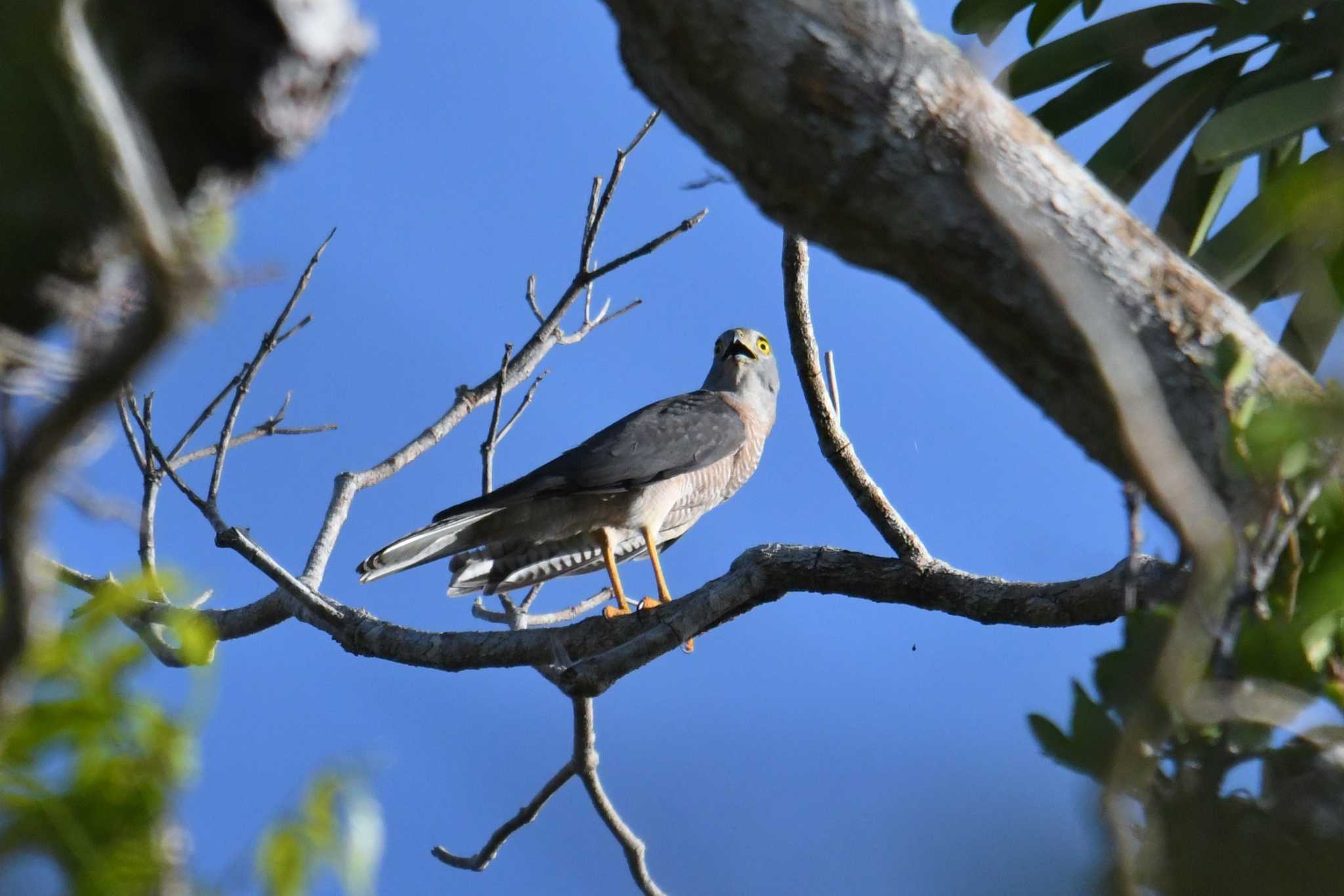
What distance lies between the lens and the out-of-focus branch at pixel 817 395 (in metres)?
3.27

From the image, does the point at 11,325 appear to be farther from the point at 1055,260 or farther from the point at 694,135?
the point at 1055,260

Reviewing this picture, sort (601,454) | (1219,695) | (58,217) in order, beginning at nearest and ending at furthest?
(58,217) → (1219,695) → (601,454)

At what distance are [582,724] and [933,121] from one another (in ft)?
7.32

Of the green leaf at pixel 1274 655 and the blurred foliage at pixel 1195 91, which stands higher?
the blurred foliage at pixel 1195 91

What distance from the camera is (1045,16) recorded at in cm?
335

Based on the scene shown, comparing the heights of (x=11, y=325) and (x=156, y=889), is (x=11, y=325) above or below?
above

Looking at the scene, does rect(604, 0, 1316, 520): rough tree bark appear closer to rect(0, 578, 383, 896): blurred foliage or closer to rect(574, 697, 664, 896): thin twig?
rect(0, 578, 383, 896): blurred foliage

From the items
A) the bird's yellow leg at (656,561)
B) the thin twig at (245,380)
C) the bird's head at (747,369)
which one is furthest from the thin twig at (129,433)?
the bird's head at (747,369)

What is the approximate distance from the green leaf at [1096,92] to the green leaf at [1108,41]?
60 mm

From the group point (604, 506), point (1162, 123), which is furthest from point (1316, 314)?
point (604, 506)

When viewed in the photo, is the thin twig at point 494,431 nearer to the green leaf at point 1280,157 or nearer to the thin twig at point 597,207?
the thin twig at point 597,207

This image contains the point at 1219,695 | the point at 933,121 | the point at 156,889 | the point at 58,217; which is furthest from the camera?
the point at 933,121

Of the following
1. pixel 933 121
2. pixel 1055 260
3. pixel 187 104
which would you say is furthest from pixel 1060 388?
pixel 187 104

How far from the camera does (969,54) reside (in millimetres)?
1564
